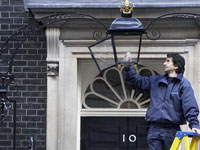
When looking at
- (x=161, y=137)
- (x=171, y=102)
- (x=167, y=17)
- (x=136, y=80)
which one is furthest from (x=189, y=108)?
(x=167, y=17)

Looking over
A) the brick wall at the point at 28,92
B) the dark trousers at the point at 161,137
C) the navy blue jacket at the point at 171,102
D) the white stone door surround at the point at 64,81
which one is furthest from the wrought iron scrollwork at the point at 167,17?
the dark trousers at the point at 161,137

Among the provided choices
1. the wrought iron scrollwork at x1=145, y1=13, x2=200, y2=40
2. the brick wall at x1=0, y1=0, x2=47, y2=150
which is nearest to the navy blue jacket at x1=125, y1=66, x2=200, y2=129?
the wrought iron scrollwork at x1=145, y1=13, x2=200, y2=40

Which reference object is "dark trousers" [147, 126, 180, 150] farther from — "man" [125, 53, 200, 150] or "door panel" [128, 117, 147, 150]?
"door panel" [128, 117, 147, 150]

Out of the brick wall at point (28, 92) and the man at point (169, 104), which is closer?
the man at point (169, 104)

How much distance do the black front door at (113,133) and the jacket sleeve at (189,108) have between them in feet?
13.4

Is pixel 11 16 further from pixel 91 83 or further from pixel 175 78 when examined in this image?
pixel 175 78

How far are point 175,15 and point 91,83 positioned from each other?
6.44ft

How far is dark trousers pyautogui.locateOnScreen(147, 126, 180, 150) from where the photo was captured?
7949 millimetres

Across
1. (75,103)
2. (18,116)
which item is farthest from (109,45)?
(18,116)

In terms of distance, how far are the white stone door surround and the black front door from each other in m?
0.62

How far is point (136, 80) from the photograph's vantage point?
818cm

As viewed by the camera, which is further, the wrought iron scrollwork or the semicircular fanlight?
the semicircular fanlight

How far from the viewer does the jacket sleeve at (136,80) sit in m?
8.17

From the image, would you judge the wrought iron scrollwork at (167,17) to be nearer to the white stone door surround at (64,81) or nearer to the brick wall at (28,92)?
the white stone door surround at (64,81)
